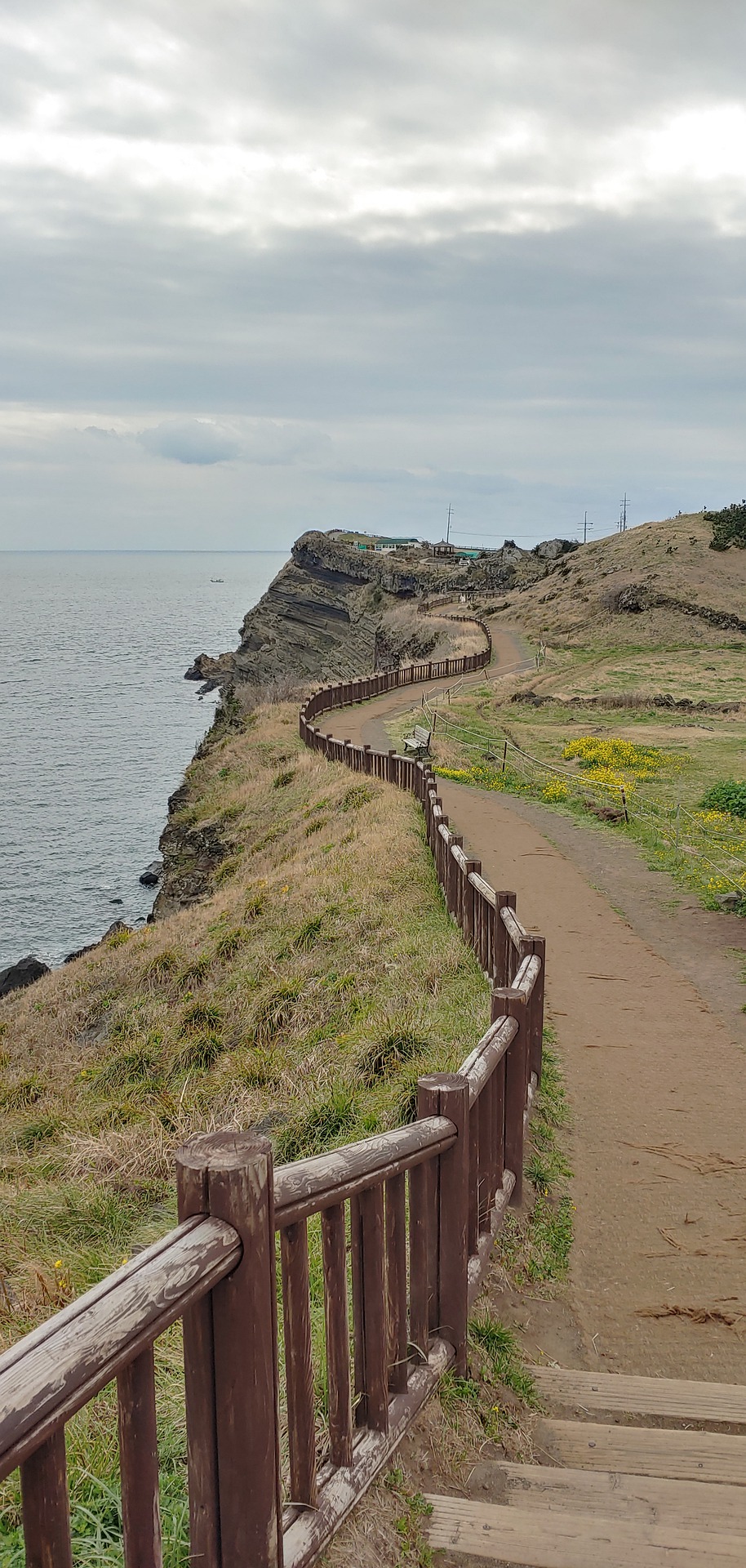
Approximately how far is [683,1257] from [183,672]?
8698 cm

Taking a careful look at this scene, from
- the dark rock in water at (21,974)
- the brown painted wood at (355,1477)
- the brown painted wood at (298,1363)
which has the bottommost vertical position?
the dark rock in water at (21,974)

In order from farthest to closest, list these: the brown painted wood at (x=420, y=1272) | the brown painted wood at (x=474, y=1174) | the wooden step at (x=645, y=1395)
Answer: the brown painted wood at (x=474, y=1174) < the wooden step at (x=645, y=1395) < the brown painted wood at (x=420, y=1272)

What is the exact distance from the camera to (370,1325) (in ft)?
11.3

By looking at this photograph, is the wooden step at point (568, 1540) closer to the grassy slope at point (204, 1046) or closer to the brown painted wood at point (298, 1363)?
the brown painted wood at point (298, 1363)

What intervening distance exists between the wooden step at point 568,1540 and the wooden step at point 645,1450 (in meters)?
0.42

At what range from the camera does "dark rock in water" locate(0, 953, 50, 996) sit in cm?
2148

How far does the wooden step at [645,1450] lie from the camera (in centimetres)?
376

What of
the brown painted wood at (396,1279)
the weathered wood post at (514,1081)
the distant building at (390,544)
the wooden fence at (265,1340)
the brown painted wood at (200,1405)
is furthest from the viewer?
the distant building at (390,544)

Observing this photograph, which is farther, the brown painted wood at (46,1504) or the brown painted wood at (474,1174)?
the brown painted wood at (474,1174)

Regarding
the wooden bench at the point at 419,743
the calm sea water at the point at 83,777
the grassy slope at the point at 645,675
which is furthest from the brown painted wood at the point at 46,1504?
the calm sea water at the point at 83,777

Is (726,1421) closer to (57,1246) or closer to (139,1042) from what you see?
(57,1246)

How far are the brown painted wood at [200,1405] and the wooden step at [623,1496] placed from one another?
4.62 feet

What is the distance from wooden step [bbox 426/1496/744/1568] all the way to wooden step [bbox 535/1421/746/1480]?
1.39 feet

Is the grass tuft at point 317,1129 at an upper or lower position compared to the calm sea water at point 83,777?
upper
